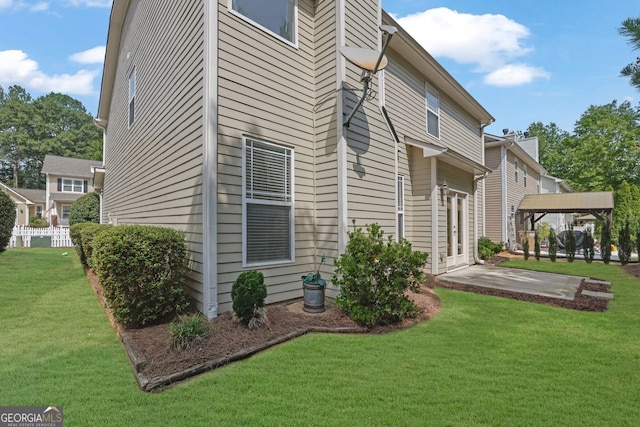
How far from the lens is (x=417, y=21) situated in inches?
474

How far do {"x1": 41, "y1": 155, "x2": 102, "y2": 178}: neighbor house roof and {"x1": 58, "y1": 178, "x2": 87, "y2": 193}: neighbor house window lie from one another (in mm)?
675

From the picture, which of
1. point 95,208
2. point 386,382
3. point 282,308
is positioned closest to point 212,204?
point 282,308

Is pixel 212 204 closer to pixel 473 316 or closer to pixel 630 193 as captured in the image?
pixel 473 316

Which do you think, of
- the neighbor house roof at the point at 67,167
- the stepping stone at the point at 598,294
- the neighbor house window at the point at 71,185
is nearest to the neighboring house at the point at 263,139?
the stepping stone at the point at 598,294

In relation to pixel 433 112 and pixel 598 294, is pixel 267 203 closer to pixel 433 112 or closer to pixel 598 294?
pixel 598 294

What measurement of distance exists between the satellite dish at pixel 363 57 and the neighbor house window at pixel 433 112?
517 cm

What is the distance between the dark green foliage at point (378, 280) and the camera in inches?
173

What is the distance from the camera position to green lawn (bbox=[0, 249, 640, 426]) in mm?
2400

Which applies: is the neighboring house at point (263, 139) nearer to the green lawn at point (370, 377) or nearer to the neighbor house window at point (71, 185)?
the green lawn at point (370, 377)

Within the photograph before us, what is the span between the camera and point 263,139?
193 inches

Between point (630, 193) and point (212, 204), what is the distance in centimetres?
2165

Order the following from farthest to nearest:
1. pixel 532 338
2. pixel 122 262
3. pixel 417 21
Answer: pixel 417 21 < pixel 532 338 < pixel 122 262

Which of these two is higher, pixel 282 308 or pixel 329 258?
pixel 329 258

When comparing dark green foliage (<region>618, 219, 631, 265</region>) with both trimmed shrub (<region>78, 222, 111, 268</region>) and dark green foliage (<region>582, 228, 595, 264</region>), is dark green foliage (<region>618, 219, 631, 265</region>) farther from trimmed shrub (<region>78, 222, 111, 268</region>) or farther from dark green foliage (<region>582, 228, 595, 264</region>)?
trimmed shrub (<region>78, 222, 111, 268</region>)
